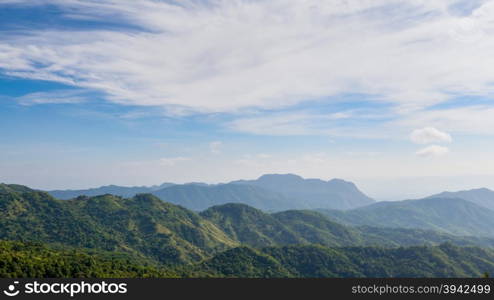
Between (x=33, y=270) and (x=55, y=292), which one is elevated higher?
(x=55, y=292)

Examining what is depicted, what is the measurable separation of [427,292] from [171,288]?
4087 centimetres

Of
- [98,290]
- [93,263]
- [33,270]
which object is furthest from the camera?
[93,263]

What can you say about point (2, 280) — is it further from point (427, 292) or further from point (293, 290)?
point (427, 292)

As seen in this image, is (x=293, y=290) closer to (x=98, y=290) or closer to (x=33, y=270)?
(x=98, y=290)

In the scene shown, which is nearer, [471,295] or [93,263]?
[471,295]

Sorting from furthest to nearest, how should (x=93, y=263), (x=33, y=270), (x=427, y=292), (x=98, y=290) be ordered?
(x=93, y=263) < (x=33, y=270) < (x=427, y=292) < (x=98, y=290)

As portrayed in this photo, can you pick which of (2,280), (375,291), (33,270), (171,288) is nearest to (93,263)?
(33,270)

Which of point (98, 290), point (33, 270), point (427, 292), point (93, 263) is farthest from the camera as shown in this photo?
point (93, 263)

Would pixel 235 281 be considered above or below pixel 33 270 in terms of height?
above

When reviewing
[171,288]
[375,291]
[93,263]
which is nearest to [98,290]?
[171,288]

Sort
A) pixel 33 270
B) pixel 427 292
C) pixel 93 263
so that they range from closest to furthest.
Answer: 1. pixel 427 292
2. pixel 33 270
3. pixel 93 263

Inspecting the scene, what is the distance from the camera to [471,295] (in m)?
52.7

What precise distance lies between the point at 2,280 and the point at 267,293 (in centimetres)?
4216

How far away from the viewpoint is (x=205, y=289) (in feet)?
167
